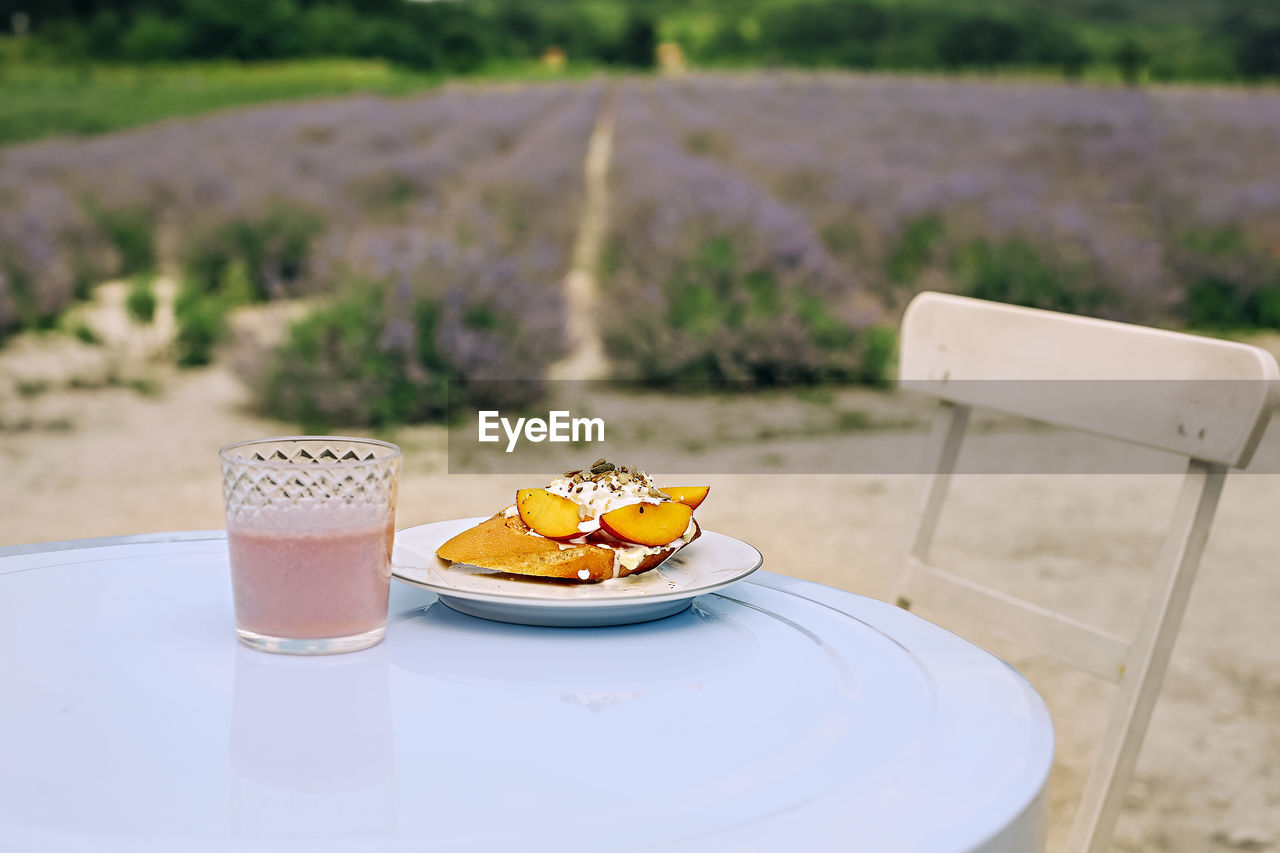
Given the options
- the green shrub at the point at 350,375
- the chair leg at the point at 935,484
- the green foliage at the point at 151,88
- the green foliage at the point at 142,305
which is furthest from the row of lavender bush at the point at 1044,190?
the green foliage at the point at 151,88

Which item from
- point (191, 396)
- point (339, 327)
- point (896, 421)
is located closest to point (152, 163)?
point (191, 396)

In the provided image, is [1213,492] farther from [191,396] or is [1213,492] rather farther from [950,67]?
[950,67]

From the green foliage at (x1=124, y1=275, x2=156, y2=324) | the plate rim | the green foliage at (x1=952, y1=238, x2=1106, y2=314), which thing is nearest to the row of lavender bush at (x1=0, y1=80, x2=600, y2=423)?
the green foliage at (x1=124, y1=275, x2=156, y2=324)

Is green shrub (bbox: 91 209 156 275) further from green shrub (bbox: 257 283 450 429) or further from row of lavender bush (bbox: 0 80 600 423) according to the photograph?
green shrub (bbox: 257 283 450 429)

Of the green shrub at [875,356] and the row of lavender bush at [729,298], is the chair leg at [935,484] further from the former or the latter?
the green shrub at [875,356]

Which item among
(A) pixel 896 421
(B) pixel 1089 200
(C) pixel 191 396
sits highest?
(B) pixel 1089 200
